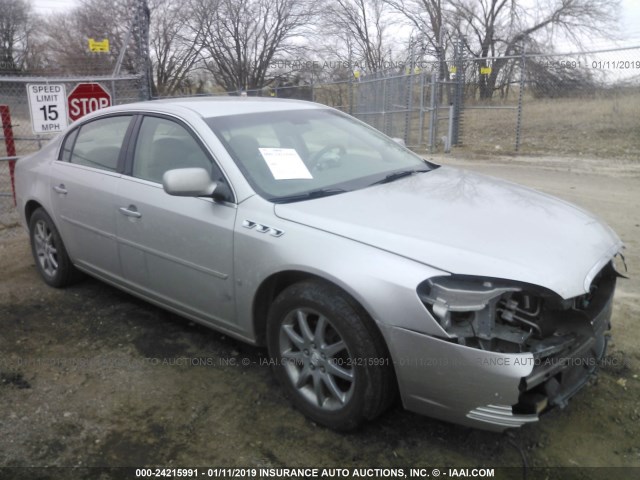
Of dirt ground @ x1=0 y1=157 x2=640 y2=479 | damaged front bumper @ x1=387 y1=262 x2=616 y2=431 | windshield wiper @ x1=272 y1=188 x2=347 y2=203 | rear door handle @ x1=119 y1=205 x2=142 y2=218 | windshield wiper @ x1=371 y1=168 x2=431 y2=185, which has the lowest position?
dirt ground @ x1=0 y1=157 x2=640 y2=479

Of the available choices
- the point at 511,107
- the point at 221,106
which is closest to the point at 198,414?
the point at 221,106

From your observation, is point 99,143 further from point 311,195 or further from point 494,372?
point 494,372

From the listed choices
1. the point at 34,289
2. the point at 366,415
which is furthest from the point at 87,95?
the point at 366,415

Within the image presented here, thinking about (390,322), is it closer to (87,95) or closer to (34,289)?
(34,289)

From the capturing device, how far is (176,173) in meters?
3.18

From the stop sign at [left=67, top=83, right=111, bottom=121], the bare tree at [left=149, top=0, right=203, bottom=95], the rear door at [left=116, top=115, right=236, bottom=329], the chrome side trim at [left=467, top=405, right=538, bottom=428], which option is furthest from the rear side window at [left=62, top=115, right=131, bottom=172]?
the bare tree at [left=149, top=0, right=203, bottom=95]

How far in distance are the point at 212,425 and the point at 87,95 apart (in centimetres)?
626

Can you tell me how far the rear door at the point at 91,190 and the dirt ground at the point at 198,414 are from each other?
496mm

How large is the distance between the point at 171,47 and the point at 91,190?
26.0 m

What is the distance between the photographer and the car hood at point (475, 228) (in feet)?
8.28

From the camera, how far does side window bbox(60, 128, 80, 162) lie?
4668 millimetres

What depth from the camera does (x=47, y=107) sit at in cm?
770

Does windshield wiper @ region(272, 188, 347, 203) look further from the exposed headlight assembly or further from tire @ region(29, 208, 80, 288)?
tire @ region(29, 208, 80, 288)

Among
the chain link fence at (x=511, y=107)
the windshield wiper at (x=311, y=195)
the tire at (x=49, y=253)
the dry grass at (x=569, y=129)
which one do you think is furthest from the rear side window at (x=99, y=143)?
the dry grass at (x=569, y=129)
